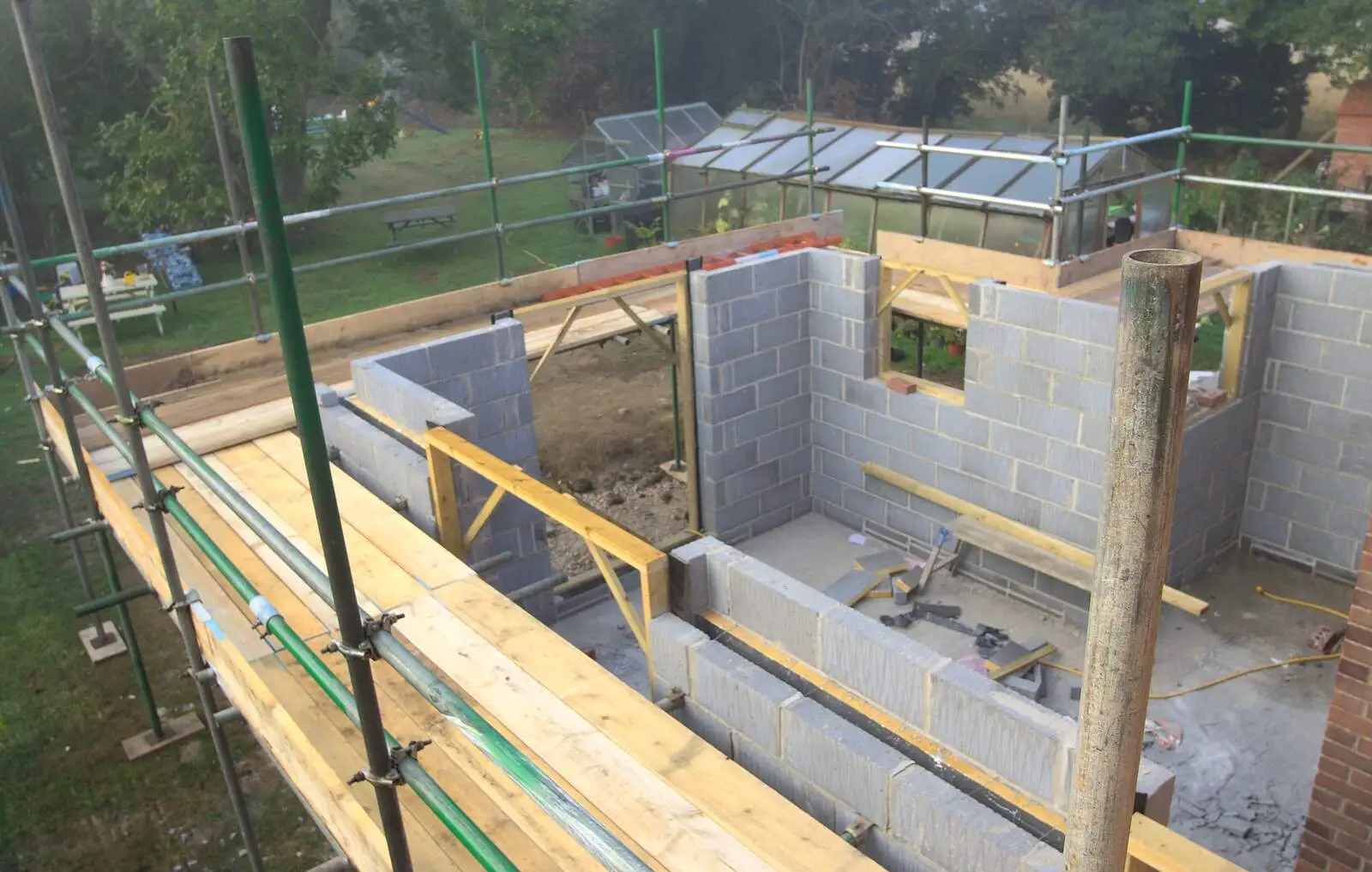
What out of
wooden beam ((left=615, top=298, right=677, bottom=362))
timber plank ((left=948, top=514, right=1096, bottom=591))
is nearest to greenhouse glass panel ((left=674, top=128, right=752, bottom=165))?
wooden beam ((left=615, top=298, right=677, bottom=362))

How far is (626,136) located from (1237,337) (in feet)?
49.1

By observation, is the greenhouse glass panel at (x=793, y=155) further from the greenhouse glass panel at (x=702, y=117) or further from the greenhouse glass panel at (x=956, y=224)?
the greenhouse glass panel at (x=702, y=117)

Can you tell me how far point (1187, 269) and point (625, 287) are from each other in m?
7.92

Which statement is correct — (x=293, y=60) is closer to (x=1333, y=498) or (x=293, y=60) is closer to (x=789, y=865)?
(x=1333, y=498)

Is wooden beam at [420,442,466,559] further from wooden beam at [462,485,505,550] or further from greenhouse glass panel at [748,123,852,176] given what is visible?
greenhouse glass panel at [748,123,852,176]

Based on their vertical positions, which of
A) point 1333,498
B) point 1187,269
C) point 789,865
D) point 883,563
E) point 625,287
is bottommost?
point 883,563

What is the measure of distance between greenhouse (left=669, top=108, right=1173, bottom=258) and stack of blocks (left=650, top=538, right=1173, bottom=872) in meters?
7.93

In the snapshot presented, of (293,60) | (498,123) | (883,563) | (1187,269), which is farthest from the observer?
(498,123)

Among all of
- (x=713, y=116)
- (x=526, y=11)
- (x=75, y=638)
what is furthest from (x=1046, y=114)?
(x=75, y=638)

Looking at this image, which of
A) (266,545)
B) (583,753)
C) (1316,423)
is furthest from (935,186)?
(583,753)

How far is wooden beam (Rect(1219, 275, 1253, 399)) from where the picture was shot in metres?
8.57

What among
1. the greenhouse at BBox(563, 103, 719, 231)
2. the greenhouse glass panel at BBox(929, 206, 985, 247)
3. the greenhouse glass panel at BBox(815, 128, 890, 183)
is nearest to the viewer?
the greenhouse glass panel at BBox(929, 206, 985, 247)

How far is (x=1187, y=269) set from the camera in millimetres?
1631

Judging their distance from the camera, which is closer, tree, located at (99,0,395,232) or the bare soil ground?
the bare soil ground
